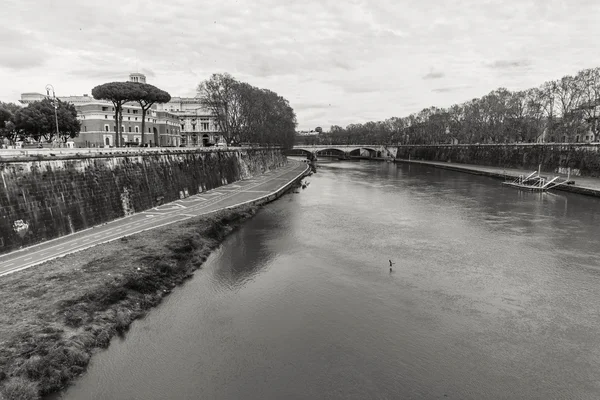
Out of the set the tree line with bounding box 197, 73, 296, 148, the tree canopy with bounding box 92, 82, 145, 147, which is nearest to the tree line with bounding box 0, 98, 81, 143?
the tree canopy with bounding box 92, 82, 145, 147

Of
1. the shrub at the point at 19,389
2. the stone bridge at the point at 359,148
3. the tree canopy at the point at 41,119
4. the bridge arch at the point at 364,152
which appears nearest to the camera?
the shrub at the point at 19,389

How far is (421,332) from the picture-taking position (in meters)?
12.8

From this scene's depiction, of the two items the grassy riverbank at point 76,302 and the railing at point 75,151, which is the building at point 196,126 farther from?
the grassy riverbank at point 76,302

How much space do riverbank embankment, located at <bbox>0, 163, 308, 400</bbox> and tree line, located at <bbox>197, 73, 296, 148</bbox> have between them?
112 feet

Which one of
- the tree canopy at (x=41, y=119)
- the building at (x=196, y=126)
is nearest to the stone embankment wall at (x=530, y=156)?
the building at (x=196, y=126)

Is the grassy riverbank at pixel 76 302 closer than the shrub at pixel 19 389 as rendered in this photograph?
No

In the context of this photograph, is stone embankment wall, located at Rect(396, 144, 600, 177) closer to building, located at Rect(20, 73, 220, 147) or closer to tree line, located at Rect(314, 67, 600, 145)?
tree line, located at Rect(314, 67, 600, 145)

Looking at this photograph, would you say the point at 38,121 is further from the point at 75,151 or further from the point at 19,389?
the point at 19,389

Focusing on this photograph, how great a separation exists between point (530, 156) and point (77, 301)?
6399 centimetres

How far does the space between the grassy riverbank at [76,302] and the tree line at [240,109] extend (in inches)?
1365

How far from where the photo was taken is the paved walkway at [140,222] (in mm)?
16594

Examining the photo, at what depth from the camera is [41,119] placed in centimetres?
3841

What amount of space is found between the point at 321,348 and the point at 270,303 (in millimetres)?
3568

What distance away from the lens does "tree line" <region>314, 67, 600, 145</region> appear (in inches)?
2037
